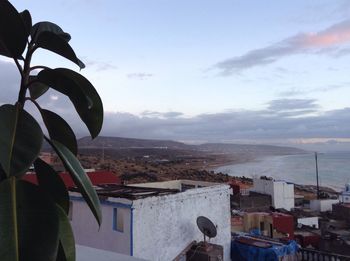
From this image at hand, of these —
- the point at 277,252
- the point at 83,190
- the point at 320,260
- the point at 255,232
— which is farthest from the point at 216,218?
the point at 83,190

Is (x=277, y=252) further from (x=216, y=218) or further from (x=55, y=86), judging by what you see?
(x=55, y=86)

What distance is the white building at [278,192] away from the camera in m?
30.1

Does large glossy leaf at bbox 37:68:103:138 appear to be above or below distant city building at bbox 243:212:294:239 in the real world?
above

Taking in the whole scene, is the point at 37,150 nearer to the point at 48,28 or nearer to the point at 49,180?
the point at 49,180

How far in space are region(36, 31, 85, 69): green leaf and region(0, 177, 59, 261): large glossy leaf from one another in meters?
0.69

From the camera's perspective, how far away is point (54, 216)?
4.75ft

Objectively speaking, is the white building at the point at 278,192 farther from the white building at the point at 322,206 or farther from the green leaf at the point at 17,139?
the green leaf at the point at 17,139

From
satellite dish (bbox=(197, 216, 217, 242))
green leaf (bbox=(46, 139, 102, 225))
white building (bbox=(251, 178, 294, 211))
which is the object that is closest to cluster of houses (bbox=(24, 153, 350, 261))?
satellite dish (bbox=(197, 216, 217, 242))

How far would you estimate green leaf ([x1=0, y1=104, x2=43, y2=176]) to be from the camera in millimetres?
1231

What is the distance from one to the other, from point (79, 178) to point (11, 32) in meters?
0.72

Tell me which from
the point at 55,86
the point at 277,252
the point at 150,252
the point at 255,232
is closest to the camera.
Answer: the point at 55,86

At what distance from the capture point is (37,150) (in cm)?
135

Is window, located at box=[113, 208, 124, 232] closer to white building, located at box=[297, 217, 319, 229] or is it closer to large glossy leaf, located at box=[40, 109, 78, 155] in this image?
large glossy leaf, located at box=[40, 109, 78, 155]

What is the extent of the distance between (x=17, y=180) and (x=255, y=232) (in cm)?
1789
